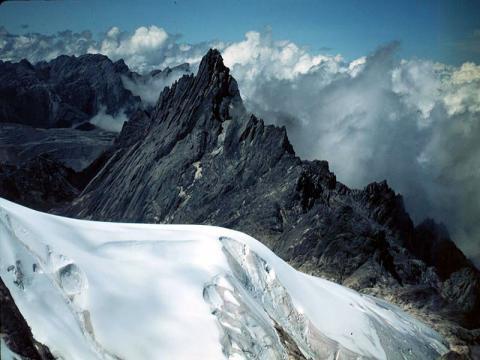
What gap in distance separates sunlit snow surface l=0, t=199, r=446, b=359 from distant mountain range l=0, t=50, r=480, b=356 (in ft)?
97.7

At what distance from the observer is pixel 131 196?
12925cm

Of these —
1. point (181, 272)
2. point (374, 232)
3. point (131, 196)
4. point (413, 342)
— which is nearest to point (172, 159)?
point (131, 196)

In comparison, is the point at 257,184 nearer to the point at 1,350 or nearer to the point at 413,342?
the point at 413,342

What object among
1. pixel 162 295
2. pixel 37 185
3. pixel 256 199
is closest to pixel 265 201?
pixel 256 199

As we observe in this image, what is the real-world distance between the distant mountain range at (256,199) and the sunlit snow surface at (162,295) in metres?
29.8

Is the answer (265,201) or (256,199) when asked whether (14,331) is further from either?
(256,199)

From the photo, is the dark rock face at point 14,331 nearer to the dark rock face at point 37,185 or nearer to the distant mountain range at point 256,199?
the distant mountain range at point 256,199

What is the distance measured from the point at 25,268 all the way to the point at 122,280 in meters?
6.11

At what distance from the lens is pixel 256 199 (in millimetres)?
111250

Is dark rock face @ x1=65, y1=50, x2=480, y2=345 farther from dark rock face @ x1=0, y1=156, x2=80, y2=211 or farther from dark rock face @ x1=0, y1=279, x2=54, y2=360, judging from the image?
dark rock face @ x1=0, y1=279, x2=54, y2=360

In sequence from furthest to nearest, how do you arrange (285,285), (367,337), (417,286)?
(417,286) < (367,337) < (285,285)

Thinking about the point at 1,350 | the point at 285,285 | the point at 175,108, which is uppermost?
the point at 175,108

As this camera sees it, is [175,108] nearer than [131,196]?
No

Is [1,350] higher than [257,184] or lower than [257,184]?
lower
